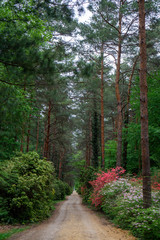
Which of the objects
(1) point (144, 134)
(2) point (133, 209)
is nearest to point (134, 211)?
(2) point (133, 209)

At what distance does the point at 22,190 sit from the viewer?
8031 mm

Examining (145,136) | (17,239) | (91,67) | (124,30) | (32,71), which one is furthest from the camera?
(124,30)

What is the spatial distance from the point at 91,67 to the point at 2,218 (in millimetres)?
6509

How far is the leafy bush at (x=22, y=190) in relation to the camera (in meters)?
7.63

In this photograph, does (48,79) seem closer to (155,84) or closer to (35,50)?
(35,50)

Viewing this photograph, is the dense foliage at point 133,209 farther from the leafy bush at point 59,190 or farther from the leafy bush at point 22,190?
the leafy bush at point 59,190

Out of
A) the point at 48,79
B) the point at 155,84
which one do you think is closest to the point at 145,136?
the point at 48,79

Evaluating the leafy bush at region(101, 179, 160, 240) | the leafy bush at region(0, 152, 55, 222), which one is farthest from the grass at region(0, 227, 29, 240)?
the leafy bush at region(101, 179, 160, 240)

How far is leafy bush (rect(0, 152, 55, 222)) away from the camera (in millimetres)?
7633

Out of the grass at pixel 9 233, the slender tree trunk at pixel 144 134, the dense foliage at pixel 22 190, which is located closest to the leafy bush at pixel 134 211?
the slender tree trunk at pixel 144 134

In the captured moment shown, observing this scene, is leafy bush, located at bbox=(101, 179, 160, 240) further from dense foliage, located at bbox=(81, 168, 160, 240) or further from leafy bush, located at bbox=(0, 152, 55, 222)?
leafy bush, located at bbox=(0, 152, 55, 222)

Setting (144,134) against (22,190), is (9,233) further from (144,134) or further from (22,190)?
(144,134)

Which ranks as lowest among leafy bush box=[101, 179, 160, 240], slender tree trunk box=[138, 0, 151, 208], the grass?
the grass

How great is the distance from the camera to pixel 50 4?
696cm
